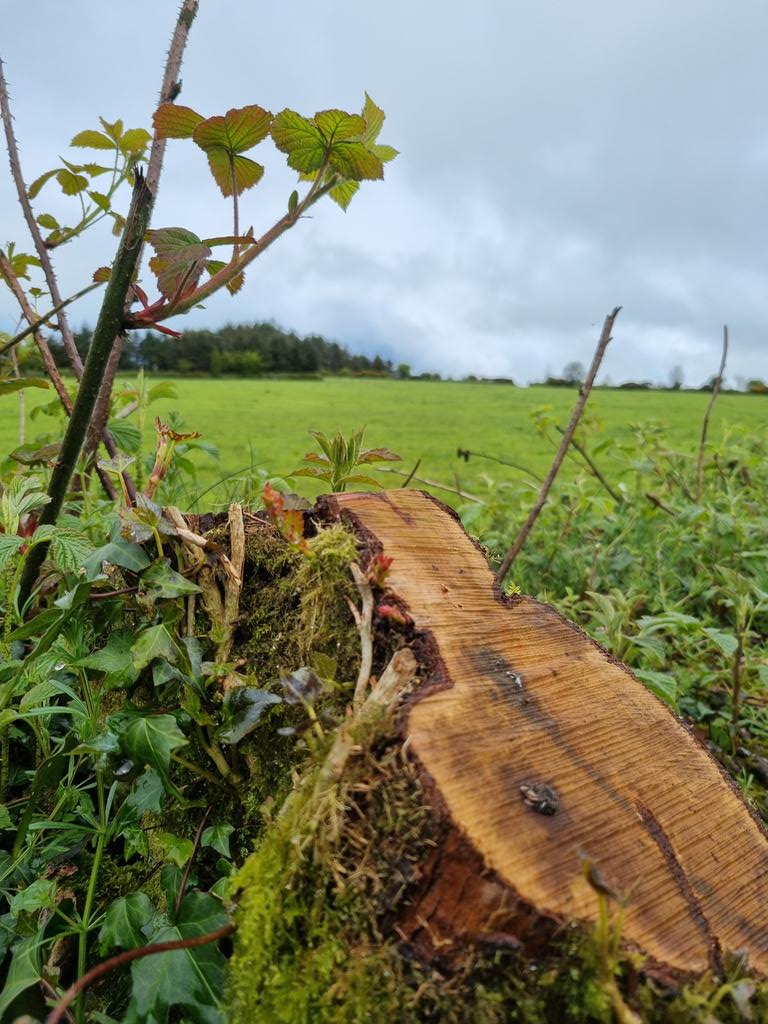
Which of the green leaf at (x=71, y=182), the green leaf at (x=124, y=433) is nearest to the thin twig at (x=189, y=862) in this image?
the green leaf at (x=124, y=433)

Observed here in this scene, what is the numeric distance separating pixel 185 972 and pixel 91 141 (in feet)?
6.18

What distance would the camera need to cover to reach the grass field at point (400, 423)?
5.93m

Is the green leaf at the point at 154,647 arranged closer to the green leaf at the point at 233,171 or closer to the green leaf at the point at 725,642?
the green leaf at the point at 233,171

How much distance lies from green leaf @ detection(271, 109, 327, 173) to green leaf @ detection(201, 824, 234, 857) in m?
1.08

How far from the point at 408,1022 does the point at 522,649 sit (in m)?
0.52

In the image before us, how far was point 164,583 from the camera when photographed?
1.11 meters

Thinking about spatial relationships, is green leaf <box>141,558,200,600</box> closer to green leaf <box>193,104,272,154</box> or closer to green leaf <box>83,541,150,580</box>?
green leaf <box>83,541,150,580</box>

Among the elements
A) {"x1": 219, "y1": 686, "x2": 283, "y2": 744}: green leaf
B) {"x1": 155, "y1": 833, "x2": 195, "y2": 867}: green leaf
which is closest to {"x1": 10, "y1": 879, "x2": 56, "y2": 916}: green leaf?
{"x1": 155, "y1": 833, "x2": 195, "y2": 867}: green leaf

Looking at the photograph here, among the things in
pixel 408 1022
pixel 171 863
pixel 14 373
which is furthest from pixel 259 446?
pixel 408 1022

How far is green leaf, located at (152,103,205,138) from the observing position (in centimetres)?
112

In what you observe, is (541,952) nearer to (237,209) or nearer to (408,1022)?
(408,1022)

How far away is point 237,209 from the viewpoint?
3.77ft

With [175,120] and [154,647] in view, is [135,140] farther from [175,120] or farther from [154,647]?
[154,647]

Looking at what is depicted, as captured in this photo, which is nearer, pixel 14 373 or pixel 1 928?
pixel 1 928
